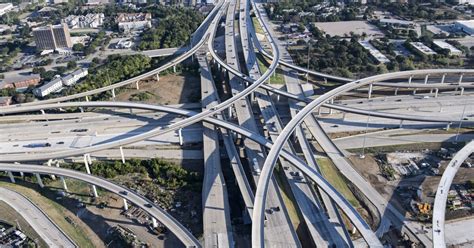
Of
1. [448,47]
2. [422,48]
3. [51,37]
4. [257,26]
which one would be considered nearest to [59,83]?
[51,37]

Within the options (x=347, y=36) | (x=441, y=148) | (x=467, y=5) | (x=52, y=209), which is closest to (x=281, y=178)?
(x=441, y=148)

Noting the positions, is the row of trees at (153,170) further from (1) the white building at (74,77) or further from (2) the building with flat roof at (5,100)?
(1) the white building at (74,77)

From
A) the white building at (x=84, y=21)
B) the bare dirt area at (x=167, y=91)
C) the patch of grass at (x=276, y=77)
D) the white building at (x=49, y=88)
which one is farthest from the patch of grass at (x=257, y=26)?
the white building at (x=49, y=88)

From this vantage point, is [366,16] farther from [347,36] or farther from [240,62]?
[240,62]

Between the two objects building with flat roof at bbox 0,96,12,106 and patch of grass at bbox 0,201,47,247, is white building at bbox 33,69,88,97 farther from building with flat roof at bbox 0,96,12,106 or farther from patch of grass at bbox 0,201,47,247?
patch of grass at bbox 0,201,47,247

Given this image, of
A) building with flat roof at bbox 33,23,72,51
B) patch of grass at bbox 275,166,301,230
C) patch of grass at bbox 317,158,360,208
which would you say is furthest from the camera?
building with flat roof at bbox 33,23,72,51

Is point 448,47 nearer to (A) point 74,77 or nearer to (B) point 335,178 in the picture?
(B) point 335,178

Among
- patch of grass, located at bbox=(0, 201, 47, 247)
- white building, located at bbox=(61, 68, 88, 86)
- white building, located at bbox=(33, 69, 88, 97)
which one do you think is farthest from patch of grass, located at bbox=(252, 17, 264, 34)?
patch of grass, located at bbox=(0, 201, 47, 247)
